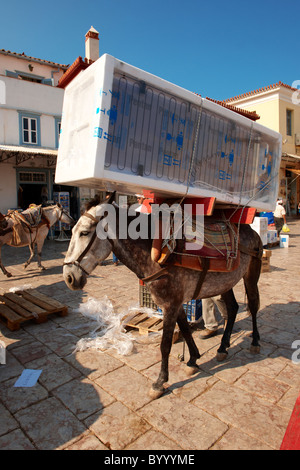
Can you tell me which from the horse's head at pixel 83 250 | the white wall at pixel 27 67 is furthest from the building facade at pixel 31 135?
the horse's head at pixel 83 250

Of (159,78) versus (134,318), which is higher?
(159,78)

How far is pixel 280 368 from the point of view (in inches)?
144

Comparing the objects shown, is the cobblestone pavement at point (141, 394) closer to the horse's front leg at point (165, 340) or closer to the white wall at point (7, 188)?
the horse's front leg at point (165, 340)

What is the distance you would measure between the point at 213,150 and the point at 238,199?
71 centimetres

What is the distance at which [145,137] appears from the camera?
2619 millimetres

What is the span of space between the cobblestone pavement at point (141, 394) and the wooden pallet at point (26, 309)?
154mm

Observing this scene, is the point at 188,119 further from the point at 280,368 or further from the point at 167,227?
the point at 280,368

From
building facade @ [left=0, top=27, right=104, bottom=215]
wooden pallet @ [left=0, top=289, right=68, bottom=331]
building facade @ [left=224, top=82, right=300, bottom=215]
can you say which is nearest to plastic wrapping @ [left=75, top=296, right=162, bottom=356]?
wooden pallet @ [left=0, top=289, right=68, bottom=331]

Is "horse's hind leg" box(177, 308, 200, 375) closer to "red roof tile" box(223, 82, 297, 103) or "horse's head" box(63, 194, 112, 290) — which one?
"horse's head" box(63, 194, 112, 290)

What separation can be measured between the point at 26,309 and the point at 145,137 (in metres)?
4.00

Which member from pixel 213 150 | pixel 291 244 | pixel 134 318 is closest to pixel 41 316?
pixel 134 318

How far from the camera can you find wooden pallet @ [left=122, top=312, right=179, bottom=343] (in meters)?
4.41

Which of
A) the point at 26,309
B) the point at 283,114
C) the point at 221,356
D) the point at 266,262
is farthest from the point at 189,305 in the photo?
the point at 283,114
